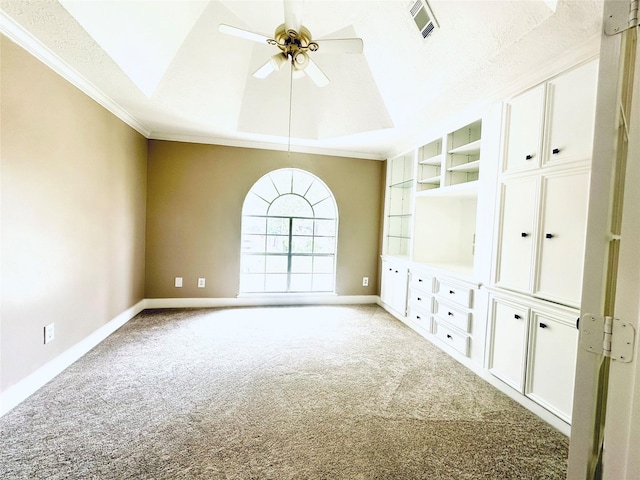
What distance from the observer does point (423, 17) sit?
2205 millimetres

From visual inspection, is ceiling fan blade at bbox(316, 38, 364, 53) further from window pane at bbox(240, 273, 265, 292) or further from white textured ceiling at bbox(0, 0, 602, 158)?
window pane at bbox(240, 273, 265, 292)

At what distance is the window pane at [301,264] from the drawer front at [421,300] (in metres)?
1.66

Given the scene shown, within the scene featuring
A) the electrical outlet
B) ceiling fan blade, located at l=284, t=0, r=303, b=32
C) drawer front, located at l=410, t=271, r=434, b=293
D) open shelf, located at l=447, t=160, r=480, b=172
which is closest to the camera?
ceiling fan blade, located at l=284, t=0, r=303, b=32

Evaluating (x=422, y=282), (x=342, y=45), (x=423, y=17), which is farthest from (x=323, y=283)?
(x=423, y=17)

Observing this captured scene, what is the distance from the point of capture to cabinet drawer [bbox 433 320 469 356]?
279cm

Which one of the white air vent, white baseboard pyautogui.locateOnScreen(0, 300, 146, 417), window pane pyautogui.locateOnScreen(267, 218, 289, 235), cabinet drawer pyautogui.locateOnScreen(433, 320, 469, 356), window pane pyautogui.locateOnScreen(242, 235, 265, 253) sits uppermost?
the white air vent

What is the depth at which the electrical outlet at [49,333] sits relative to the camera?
2.24 metres

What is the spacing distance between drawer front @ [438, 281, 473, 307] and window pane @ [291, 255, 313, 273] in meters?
2.12

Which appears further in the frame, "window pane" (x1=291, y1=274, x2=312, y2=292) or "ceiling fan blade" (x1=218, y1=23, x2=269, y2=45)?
"window pane" (x1=291, y1=274, x2=312, y2=292)

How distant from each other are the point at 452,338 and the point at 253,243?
296 centimetres

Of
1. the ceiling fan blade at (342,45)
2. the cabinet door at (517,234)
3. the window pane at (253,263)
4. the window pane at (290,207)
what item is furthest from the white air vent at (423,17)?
the window pane at (253,263)

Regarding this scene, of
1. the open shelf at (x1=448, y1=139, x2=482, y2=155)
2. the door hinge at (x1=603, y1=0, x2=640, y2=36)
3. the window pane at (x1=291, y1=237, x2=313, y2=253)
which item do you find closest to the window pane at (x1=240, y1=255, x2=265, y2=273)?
the window pane at (x1=291, y1=237, x2=313, y2=253)

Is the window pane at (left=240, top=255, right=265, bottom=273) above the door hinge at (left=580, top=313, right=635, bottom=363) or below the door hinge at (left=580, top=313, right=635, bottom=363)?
below

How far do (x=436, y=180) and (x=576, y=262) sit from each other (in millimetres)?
1933
